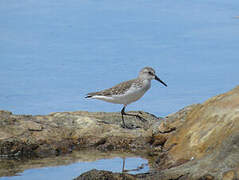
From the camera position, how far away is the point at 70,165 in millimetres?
9508

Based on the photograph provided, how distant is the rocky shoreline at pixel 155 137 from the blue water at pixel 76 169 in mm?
321

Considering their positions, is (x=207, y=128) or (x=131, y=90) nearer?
(x=207, y=128)

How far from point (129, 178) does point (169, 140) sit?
194 centimetres

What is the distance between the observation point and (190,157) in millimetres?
8477

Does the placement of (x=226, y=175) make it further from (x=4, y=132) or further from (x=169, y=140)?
(x=4, y=132)

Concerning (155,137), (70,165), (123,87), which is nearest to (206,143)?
(155,137)

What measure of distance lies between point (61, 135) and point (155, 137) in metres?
1.57

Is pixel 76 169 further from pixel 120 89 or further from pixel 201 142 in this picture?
pixel 120 89

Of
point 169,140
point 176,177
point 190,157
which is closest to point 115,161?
point 169,140

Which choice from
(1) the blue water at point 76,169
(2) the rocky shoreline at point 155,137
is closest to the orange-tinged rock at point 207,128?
(2) the rocky shoreline at point 155,137

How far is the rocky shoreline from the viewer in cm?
751

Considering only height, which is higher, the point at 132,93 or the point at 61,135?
the point at 132,93

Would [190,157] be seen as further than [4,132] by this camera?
No

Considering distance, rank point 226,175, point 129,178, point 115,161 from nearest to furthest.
Answer: 1. point 226,175
2. point 129,178
3. point 115,161
